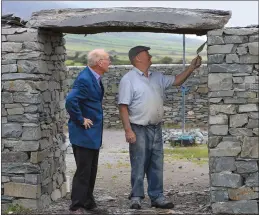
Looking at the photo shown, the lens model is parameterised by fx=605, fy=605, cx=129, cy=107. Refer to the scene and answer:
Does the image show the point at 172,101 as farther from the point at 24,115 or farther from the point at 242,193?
the point at 242,193

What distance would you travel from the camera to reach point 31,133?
7457mm

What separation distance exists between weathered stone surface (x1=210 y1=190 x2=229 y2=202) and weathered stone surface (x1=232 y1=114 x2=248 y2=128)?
0.80m

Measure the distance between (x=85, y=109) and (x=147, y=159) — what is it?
3.62ft

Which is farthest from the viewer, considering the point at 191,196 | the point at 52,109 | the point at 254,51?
the point at 191,196

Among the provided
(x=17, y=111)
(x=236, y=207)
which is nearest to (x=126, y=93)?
(x=17, y=111)

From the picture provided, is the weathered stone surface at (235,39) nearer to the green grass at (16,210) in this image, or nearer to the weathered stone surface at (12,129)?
the weathered stone surface at (12,129)

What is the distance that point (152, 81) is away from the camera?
24.8 feet

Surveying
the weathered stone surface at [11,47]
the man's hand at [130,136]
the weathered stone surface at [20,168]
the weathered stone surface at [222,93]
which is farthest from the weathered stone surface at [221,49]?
the weathered stone surface at [20,168]

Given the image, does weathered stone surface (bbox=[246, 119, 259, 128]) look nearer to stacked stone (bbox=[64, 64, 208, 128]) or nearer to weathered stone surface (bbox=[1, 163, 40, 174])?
weathered stone surface (bbox=[1, 163, 40, 174])

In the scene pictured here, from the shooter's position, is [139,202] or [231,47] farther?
[139,202]

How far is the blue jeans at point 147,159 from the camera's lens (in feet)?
24.6

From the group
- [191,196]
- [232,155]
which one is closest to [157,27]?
[232,155]

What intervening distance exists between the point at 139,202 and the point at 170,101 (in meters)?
11.7

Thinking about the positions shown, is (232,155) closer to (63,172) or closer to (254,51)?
(254,51)
